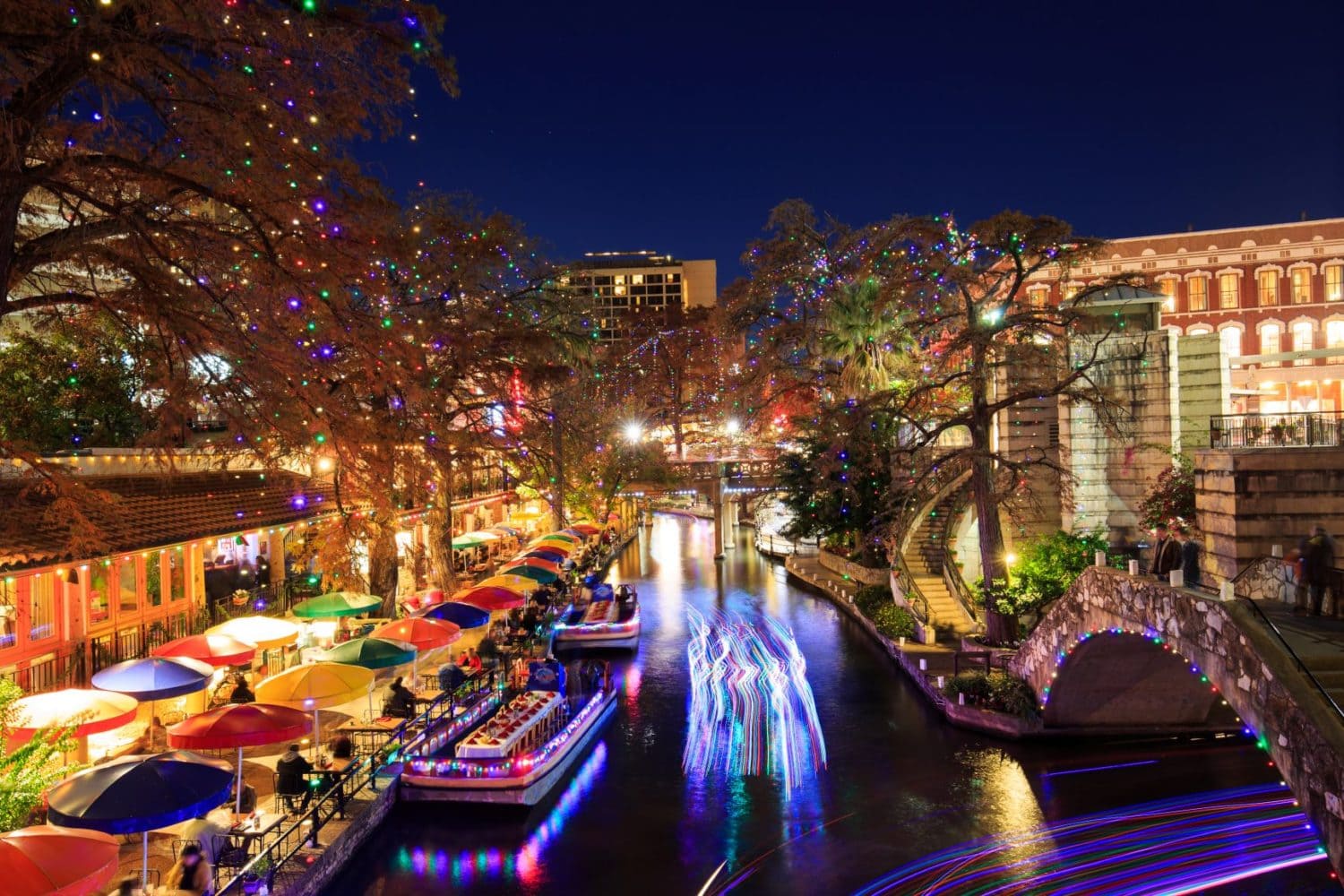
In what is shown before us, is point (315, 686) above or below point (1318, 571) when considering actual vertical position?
below

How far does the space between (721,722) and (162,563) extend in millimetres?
13394

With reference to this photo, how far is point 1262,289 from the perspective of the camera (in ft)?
170

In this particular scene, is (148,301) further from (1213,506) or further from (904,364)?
(904,364)

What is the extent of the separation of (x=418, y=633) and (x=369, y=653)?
229 cm

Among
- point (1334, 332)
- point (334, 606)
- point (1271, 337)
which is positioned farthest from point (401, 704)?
point (1334, 332)

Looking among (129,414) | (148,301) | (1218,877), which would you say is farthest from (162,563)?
(1218,877)

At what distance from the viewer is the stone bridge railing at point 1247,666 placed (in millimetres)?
9375

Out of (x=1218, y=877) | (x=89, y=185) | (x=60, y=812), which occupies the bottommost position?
(x=1218, y=877)

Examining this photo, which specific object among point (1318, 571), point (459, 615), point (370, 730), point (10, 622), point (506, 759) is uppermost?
point (1318, 571)

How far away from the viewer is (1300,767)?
9883 mm

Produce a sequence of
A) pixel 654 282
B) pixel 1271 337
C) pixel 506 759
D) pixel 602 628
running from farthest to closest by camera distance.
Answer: pixel 654 282 < pixel 1271 337 < pixel 602 628 < pixel 506 759

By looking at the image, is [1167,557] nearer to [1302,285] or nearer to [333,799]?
[333,799]

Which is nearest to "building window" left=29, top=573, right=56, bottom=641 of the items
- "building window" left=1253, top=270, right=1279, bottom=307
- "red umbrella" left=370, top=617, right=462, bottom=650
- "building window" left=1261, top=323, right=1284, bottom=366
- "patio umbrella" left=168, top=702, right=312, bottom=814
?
"patio umbrella" left=168, top=702, right=312, bottom=814

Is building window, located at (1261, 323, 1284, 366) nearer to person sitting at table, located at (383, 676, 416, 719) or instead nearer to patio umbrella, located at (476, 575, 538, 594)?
patio umbrella, located at (476, 575, 538, 594)
